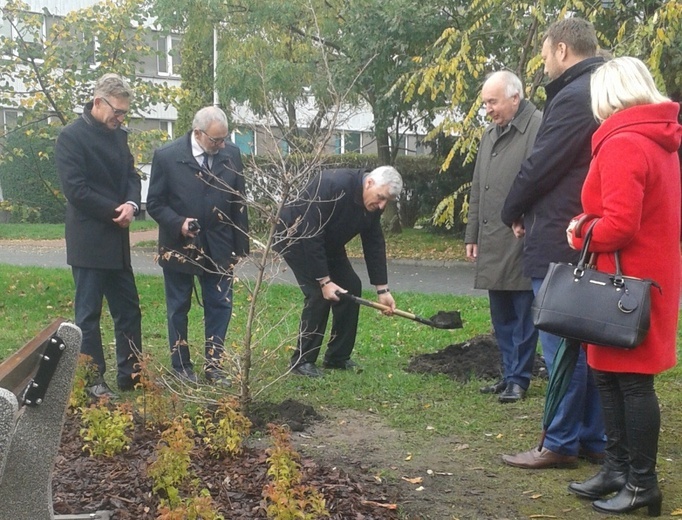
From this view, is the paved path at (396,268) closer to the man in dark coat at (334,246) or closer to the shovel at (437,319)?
the man in dark coat at (334,246)

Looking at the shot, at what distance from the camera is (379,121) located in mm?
18984

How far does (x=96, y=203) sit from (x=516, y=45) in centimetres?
868

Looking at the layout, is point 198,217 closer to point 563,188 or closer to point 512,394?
point 512,394

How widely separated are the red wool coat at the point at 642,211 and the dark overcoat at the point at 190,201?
9.62ft

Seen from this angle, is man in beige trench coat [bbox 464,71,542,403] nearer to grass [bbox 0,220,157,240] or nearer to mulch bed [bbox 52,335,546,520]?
mulch bed [bbox 52,335,546,520]

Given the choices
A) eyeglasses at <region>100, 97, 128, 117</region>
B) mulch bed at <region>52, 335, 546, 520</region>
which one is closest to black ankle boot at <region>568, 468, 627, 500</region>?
mulch bed at <region>52, 335, 546, 520</region>

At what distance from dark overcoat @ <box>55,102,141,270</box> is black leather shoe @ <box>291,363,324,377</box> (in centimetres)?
157

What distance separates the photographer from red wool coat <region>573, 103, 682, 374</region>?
12.7 feet

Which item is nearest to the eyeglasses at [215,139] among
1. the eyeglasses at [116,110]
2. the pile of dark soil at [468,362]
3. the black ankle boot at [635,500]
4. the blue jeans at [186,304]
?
the eyeglasses at [116,110]

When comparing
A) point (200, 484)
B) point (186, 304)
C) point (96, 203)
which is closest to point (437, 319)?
point (186, 304)

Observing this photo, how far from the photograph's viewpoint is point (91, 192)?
594 centimetres

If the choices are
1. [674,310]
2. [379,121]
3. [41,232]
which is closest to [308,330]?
[674,310]

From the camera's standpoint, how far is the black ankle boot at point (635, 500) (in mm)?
4008

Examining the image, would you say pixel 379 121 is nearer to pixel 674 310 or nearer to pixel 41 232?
pixel 41 232
